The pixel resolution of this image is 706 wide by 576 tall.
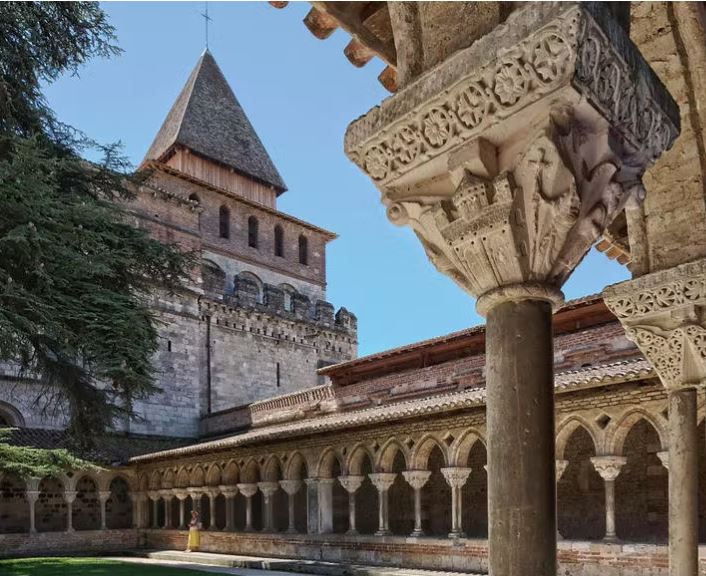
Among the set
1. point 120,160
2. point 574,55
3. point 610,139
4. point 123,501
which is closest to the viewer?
point 574,55

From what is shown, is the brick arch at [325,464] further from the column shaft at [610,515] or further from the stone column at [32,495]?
the stone column at [32,495]

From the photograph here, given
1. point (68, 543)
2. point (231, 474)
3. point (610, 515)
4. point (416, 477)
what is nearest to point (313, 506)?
point (416, 477)

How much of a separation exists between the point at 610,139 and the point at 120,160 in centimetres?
1233

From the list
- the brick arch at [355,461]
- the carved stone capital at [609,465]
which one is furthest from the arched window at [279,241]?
the carved stone capital at [609,465]

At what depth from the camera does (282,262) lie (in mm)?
30578

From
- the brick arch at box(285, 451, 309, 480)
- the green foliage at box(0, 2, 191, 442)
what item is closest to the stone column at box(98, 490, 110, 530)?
the brick arch at box(285, 451, 309, 480)

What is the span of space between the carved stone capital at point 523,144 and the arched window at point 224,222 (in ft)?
86.1

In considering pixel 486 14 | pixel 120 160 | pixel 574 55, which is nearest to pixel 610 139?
pixel 574 55

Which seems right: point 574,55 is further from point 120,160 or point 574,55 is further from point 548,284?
point 120,160

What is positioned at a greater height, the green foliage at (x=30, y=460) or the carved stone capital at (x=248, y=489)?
the green foliage at (x=30, y=460)

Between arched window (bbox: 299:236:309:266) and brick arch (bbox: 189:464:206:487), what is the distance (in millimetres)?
12739

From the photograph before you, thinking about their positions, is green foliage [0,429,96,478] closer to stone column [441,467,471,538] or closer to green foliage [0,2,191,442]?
green foliage [0,2,191,442]

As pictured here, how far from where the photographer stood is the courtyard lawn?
14281 millimetres

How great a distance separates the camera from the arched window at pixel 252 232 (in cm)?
2977
